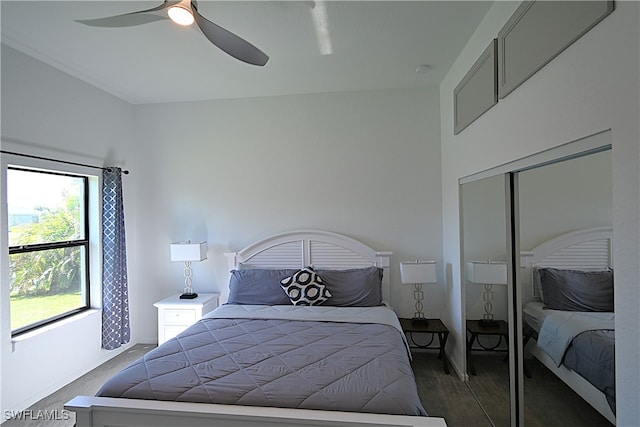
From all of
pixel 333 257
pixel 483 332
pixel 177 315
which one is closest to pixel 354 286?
pixel 333 257

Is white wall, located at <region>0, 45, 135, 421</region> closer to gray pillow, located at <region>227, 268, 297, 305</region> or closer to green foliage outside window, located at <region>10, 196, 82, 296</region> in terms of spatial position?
green foliage outside window, located at <region>10, 196, 82, 296</region>

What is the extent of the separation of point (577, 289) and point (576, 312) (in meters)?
0.11

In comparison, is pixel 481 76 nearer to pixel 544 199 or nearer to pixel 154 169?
pixel 544 199

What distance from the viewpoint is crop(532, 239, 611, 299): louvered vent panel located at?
131 centimetres

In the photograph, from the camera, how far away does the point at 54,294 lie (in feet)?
10.3

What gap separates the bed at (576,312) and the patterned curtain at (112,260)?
3.68 meters

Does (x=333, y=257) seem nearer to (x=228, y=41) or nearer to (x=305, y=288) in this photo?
(x=305, y=288)

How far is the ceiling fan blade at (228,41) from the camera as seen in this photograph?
1.81 m

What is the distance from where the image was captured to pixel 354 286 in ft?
11.0

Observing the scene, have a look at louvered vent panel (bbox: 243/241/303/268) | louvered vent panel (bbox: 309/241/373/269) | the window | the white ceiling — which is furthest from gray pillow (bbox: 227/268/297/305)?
the white ceiling

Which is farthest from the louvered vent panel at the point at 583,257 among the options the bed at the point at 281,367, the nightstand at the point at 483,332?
the bed at the point at 281,367

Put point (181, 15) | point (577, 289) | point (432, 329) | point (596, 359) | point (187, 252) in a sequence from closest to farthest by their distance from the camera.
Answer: point (596, 359) → point (577, 289) → point (181, 15) → point (432, 329) → point (187, 252)

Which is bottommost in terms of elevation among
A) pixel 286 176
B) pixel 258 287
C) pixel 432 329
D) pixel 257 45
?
pixel 432 329

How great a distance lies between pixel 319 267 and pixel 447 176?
65.5 inches
